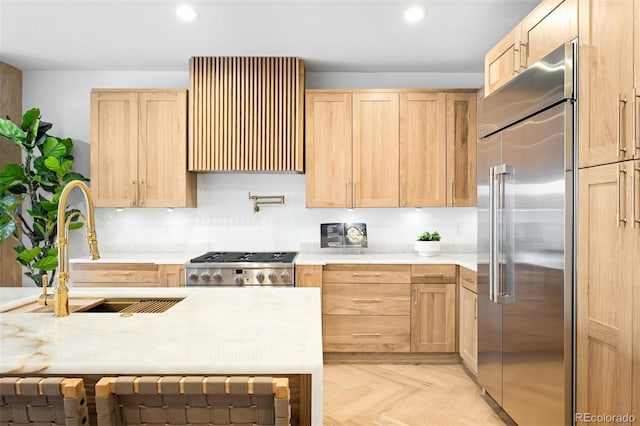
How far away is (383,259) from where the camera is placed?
3.80 metres

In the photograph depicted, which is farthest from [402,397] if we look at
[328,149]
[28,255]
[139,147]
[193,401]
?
[28,255]

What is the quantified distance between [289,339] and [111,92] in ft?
11.7

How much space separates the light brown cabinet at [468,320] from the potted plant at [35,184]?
3395 mm

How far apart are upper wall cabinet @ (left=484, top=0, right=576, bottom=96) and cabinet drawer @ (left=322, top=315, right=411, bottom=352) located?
208 centimetres

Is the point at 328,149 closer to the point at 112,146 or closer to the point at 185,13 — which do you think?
the point at 185,13

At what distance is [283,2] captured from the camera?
292cm

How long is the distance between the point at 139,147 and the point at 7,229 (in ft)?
4.20

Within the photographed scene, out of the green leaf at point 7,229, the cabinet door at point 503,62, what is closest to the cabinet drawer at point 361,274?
the cabinet door at point 503,62

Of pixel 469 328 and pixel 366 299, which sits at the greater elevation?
pixel 366 299

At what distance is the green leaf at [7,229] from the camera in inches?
142

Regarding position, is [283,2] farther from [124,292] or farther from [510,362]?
[510,362]

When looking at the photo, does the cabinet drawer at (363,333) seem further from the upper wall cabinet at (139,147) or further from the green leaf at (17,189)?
the green leaf at (17,189)

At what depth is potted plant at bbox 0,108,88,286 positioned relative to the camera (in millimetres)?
3686
